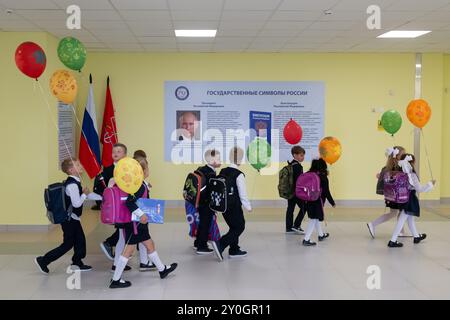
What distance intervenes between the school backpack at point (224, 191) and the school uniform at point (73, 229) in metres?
1.44

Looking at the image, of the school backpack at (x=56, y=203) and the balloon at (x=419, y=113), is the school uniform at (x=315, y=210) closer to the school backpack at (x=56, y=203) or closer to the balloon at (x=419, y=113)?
the balloon at (x=419, y=113)

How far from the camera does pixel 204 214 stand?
6.42 metres

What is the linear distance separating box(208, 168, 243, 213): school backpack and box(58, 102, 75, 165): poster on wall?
285 cm

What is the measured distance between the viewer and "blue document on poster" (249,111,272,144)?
10.1 m

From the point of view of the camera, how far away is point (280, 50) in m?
9.61

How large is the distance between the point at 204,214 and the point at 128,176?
1.71m

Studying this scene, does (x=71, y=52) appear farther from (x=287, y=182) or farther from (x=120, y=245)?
(x=287, y=182)

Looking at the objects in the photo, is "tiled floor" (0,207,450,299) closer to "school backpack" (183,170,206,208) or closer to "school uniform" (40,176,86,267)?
"school uniform" (40,176,86,267)

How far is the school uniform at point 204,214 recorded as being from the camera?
20.7ft

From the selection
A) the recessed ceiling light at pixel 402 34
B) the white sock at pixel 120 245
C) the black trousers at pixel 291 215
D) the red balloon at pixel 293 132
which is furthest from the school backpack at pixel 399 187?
the white sock at pixel 120 245

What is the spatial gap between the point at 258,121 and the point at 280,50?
1.37m

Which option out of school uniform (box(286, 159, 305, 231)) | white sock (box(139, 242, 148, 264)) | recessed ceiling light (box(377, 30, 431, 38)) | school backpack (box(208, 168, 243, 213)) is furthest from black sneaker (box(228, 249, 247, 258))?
recessed ceiling light (box(377, 30, 431, 38))

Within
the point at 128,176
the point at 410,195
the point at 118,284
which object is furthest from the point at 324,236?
the point at 128,176

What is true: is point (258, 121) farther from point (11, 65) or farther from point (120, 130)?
point (11, 65)
